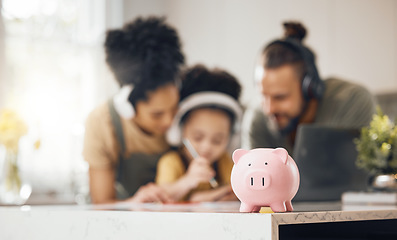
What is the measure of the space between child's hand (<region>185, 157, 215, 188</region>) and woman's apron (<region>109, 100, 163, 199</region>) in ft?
0.47

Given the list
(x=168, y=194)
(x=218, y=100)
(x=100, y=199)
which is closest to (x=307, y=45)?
(x=218, y=100)

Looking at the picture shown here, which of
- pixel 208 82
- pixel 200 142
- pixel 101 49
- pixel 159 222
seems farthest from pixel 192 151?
pixel 159 222

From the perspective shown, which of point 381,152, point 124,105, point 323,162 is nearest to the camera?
point 381,152

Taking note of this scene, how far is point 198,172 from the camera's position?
2199mm

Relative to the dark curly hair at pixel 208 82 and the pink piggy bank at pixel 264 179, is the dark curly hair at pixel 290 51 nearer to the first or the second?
the dark curly hair at pixel 208 82

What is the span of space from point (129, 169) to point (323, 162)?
75 cm

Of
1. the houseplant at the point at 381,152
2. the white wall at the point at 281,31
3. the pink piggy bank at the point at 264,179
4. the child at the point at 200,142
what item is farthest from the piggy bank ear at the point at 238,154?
the white wall at the point at 281,31

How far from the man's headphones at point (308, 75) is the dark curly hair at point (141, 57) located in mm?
444

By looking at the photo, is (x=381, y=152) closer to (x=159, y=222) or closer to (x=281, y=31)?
(x=281, y=31)

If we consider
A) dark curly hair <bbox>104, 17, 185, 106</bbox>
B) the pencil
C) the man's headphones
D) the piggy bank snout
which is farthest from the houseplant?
the piggy bank snout

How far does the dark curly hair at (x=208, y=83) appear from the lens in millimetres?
2240

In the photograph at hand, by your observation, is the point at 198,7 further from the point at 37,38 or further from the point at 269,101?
the point at 37,38

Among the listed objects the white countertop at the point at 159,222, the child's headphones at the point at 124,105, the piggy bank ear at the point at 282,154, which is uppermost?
the child's headphones at the point at 124,105

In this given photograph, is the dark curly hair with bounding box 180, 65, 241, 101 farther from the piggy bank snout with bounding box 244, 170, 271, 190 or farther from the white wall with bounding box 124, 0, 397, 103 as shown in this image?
the piggy bank snout with bounding box 244, 170, 271, 190
